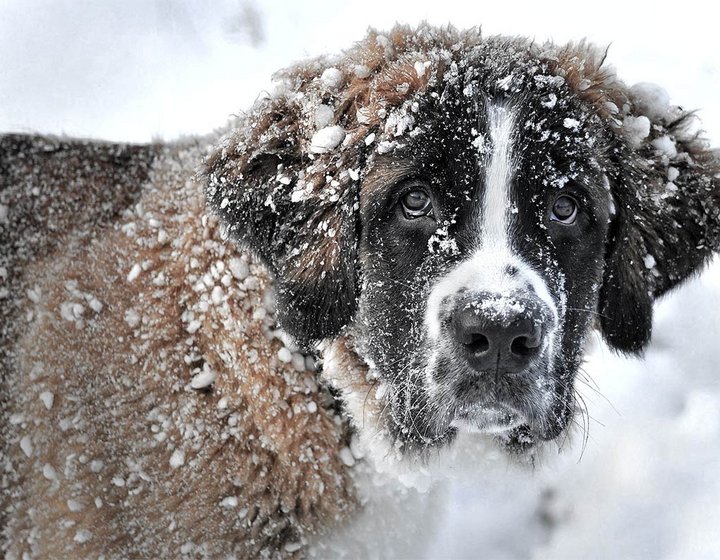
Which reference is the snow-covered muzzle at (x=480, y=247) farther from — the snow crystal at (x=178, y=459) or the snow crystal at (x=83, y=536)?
the snow crystal at (x=83, y=536)

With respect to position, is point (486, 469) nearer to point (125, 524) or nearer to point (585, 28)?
point (125, 524)

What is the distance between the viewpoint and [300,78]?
8.87 feet

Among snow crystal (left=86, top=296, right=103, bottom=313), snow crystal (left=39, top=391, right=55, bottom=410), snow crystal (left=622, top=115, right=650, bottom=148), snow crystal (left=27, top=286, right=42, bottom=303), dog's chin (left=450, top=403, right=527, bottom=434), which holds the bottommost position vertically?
snow crystal (left=39, top=391, right=55, bottom=410)

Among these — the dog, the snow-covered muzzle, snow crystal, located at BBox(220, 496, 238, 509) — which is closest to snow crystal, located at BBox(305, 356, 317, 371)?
the dog

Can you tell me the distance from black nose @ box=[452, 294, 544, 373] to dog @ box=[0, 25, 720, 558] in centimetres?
2

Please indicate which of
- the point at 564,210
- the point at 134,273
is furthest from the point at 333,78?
the point at 134,273

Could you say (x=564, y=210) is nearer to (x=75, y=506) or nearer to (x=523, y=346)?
(x=523, y=346)

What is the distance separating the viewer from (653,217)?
2594 millimetres

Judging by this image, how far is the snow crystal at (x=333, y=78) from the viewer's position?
2.58 meters

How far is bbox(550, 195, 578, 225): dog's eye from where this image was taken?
2404 mm

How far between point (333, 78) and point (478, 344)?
100 cm

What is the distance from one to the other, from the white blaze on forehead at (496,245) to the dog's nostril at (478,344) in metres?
0.11

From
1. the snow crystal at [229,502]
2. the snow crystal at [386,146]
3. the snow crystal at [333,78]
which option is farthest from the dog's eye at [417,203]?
the snow crystal at [229,502]

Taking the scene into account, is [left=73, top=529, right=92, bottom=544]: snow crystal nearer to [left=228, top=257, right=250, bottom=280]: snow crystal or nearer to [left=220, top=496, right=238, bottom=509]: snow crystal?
[left=220, top=496, right=238, bottom=509]: snow crystal
